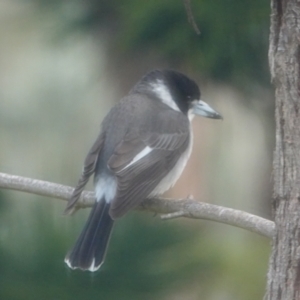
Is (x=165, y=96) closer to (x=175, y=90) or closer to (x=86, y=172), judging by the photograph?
(x=175, y=90)

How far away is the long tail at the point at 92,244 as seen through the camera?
2617 mm

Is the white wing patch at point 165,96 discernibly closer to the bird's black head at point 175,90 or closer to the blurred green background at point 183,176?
the bird's black head at point 175,90

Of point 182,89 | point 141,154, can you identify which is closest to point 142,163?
point 141,154

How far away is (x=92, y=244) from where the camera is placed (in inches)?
109

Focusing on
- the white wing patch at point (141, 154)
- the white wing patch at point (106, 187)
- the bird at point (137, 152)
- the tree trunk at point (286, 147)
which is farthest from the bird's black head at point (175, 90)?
the tree trunk at point (286, 147)

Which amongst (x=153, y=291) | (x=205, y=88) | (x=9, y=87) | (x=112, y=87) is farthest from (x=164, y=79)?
(x=9, y=87)

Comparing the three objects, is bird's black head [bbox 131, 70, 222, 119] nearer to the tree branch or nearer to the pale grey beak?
the pale grey beak

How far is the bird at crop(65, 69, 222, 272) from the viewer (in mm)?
2807

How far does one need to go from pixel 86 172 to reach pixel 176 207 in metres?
0.52

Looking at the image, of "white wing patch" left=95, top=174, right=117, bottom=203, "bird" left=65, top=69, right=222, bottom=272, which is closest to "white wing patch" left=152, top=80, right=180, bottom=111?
"bird" left=65, top=69, right=222, bottom=272

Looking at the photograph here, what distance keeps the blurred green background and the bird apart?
0.20 feet

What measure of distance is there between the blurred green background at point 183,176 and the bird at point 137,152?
0.20 feet

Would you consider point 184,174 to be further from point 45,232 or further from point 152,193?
point 45,232

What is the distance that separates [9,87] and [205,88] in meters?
3.38
